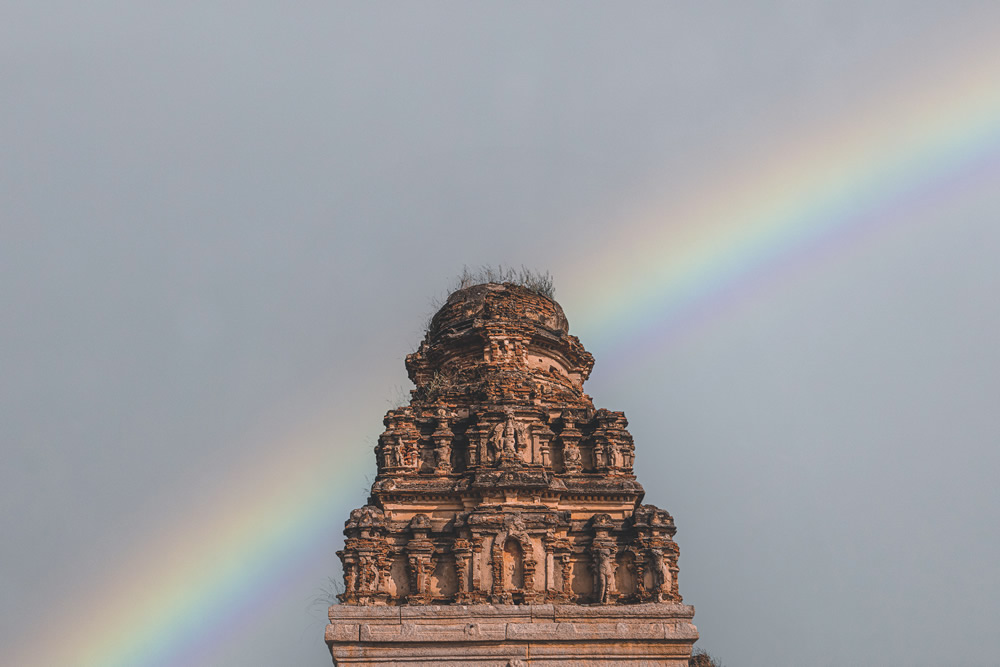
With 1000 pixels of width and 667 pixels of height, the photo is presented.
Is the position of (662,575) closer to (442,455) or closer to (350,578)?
(442,455)

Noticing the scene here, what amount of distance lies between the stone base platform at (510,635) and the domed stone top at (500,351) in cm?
551

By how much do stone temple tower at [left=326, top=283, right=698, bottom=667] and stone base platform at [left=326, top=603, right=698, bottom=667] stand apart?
2cm

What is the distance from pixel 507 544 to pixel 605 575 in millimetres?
2045

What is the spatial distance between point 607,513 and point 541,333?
566 cm

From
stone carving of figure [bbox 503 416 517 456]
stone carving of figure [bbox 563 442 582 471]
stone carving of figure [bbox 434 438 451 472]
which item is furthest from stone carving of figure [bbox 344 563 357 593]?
stone carving of figure [bbox 563 442 582 471]

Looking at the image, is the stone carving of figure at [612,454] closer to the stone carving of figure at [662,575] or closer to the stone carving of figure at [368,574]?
the stone carving of figure at [662,575]

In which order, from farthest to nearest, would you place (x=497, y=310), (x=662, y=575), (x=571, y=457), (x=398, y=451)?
(x=497, y=310)
(x=571, y=457)
(x=398, y=451)
(x=662, y=575)

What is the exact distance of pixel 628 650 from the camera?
1510cm

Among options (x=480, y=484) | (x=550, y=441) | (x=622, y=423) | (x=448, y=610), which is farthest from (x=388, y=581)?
(x=622, y=423)

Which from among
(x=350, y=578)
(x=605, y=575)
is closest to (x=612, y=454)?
(x=605, y=575)

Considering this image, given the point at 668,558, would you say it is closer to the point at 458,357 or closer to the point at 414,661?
the point at 414,661

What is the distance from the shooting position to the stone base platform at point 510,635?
14.9 m

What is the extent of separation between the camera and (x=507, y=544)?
53.6 feet

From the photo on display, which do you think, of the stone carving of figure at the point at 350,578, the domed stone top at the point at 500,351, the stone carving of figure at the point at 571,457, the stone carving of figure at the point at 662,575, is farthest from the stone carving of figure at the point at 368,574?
the stone carving of figure at the point at 662,575
